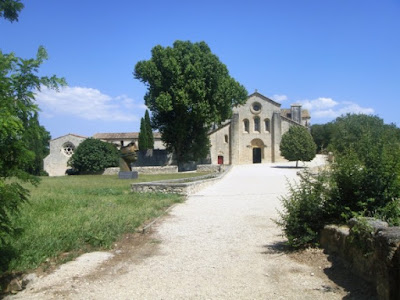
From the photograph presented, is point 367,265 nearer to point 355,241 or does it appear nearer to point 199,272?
point 355,241

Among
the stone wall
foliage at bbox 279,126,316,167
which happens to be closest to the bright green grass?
foliage at bbox 279,126,316,167

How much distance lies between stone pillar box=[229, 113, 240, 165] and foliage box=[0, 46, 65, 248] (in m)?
51.6

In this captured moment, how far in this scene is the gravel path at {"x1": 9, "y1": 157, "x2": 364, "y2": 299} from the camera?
438cm

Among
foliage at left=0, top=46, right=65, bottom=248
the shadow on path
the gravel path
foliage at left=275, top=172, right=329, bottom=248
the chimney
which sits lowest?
the gravel path

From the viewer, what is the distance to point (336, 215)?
19.6 feet

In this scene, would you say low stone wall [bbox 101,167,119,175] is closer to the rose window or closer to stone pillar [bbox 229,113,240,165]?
the rose window

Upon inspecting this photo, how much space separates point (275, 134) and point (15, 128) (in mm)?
53248

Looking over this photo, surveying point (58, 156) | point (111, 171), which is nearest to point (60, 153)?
point (58, 156)

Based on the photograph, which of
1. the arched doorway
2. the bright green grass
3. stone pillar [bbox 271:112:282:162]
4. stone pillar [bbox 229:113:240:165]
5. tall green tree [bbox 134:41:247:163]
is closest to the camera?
the bright green grass

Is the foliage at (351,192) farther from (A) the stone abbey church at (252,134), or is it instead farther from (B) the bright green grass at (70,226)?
(A) the stone abbey church at (252,134)

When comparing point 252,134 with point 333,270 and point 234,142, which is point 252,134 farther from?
point 333,270

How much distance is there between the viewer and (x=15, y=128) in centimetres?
376

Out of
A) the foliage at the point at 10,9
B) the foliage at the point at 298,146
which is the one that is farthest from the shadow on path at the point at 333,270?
the foliage at the point at 298,146

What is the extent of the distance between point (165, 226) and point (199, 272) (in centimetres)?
363
